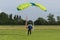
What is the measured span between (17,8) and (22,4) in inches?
31.6

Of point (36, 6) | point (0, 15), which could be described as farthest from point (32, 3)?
point (0, 15)

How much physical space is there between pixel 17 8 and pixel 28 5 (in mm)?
1326

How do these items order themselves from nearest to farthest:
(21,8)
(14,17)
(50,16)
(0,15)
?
(21,8) < (14,17) < (0,15) < (50,16)

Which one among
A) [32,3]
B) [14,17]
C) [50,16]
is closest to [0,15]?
[14,17]

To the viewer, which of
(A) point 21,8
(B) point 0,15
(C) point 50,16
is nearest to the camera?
(A) point 21,8

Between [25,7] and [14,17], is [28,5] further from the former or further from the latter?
[14,17]

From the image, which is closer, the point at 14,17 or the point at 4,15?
the point at 14,17

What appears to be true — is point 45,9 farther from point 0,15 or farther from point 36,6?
point 0,15

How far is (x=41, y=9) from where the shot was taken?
29391 mm

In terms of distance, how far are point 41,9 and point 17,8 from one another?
263 centimetres

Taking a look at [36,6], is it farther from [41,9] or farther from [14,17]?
[14,17]

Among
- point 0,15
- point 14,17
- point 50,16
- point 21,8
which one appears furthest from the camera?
point 50,16

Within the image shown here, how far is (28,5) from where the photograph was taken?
29453 mm

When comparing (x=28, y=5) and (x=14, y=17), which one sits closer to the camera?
(x=28, y=5)
